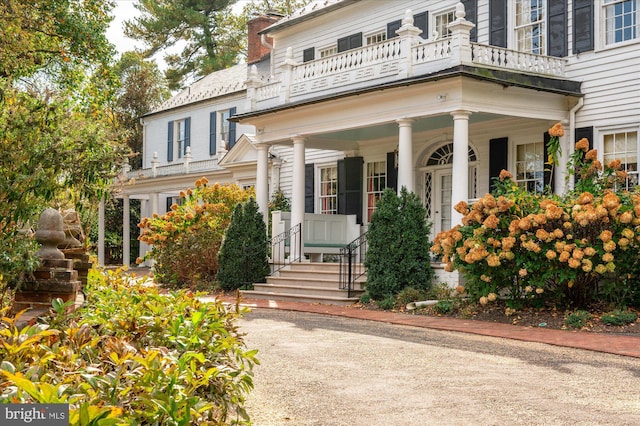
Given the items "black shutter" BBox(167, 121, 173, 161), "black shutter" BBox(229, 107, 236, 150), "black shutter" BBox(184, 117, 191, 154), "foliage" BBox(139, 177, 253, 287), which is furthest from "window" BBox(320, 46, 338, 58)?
"black shutter" BBox(167, 121, 173, 161)

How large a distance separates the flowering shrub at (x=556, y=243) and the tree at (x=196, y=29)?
3503 centimetres

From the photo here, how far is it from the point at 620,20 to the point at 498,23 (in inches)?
107

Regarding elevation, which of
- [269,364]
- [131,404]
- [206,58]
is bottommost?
[269,364]

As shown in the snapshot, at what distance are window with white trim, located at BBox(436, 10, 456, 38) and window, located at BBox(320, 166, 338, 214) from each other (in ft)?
16.0

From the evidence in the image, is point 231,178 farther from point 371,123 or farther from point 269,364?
point 269,364

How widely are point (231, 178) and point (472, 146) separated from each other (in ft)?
36.7

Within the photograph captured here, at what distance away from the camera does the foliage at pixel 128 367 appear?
3611 millimetres

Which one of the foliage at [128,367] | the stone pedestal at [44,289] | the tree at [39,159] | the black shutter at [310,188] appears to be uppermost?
the black shutter at [310,188]

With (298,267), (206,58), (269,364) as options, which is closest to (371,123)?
(298,267)

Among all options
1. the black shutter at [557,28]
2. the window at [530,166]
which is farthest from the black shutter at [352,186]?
the black shutter at [557,28]

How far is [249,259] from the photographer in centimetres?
1870

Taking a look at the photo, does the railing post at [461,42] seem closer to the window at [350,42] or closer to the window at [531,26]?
the window at [531,26]

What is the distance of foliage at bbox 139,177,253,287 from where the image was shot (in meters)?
20.8

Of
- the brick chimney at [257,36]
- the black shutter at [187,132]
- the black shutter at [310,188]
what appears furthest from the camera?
the black shutter at [187,132]
